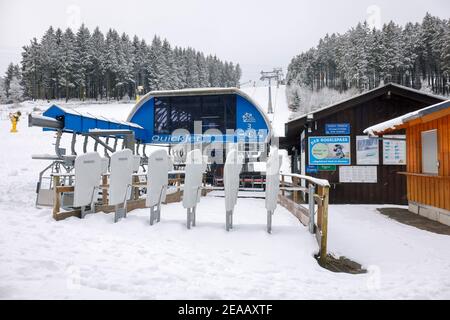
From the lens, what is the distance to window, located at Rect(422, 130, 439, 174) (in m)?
7.62

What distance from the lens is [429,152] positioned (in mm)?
7914

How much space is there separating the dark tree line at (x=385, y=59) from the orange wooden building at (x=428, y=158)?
766cm

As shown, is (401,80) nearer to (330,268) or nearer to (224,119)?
(224,119)

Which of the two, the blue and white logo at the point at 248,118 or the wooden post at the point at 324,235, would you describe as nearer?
the wooden post at the point at 324,235

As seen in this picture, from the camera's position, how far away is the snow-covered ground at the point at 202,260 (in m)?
2.60

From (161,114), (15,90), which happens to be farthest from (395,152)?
(15,90)

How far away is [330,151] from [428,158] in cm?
292

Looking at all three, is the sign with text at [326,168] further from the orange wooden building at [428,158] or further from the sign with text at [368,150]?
the orange wooden building at [428,158]

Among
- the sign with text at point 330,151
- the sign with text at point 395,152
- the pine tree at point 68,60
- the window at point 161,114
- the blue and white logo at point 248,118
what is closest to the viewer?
the sign with text at point 395,152

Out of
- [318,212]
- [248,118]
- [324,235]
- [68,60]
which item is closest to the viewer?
[324,235]

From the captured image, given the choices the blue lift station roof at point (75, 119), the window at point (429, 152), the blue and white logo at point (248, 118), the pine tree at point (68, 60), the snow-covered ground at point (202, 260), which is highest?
the pine tree at point (68, 60)

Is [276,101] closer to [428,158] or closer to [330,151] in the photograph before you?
[330,151]

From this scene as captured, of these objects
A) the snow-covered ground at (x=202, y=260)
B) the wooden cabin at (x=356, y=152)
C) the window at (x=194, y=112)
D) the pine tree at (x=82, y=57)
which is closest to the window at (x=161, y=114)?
the window at (x=194, y=112)

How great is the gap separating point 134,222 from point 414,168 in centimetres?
777
